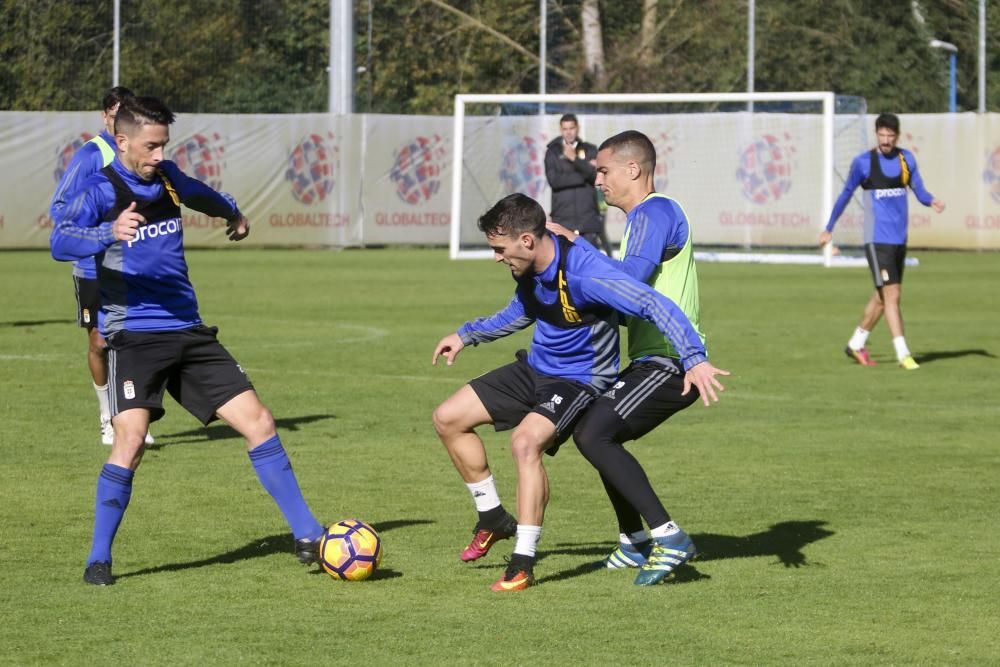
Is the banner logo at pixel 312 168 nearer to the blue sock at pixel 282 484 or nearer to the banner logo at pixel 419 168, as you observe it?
the banner logo at pixel 419 168

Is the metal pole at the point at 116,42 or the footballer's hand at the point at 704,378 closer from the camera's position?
the footballer's hand at the point at 704,378

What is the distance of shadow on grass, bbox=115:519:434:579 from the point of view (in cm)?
744

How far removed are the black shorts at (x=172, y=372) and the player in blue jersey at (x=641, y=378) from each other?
1.56m

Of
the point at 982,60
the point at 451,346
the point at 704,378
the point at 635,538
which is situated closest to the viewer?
the point at 704,378

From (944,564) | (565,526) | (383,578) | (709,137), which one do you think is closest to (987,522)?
(944,564)

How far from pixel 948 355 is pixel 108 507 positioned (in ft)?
37.2

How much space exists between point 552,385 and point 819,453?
4.07m

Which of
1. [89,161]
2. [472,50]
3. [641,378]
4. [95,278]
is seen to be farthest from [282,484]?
[472,50]

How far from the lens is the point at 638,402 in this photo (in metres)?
7.20

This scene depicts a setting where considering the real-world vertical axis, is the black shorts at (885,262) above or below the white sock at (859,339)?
above

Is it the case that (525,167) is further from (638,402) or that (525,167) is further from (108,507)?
(108,507)

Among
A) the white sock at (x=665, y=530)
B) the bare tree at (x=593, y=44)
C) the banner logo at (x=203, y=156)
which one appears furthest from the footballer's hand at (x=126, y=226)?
the bare tree at (x=593, y=44)

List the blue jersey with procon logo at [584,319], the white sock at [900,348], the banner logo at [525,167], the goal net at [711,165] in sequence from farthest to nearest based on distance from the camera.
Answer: the banner logo at [525,167], the goal net at [711,165], the white sock at [900,348], the blue jersey with procon logo at [584,319]

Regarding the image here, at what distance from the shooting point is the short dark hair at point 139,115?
715cm
